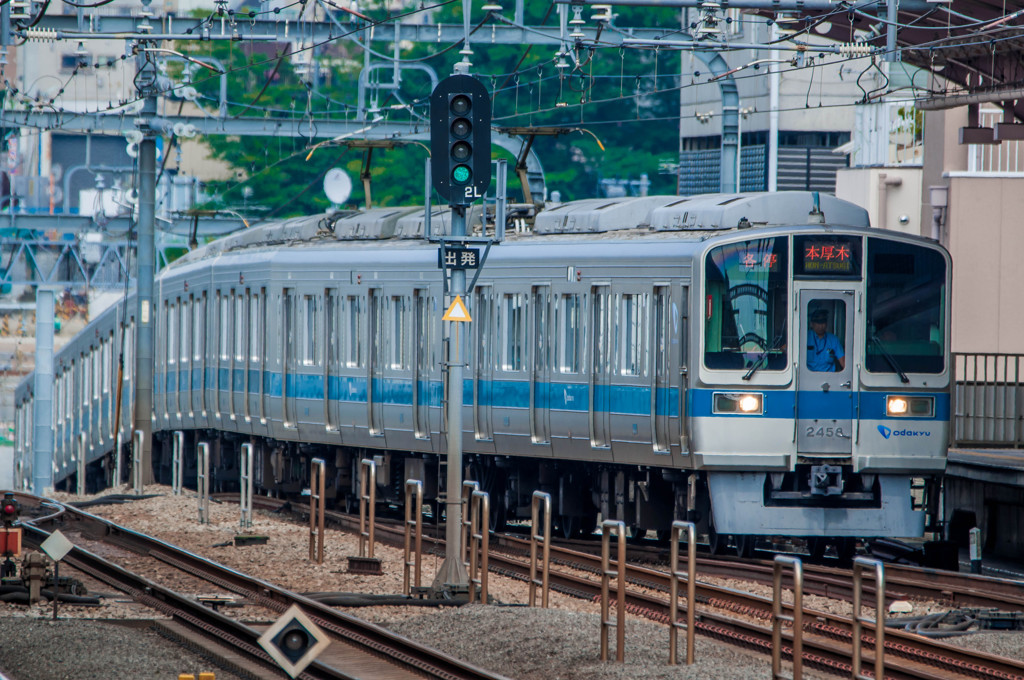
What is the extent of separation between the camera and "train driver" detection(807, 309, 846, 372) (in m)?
16.1

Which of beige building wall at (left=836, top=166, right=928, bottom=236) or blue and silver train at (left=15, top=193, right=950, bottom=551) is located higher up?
beige building wall at (left=836, top=166, right=928, bottom=236)

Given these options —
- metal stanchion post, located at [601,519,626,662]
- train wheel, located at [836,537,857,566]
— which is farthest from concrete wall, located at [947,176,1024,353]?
metal stanchion post, located at [601,519,626,662]

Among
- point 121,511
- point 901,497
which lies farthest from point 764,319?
point 121,511

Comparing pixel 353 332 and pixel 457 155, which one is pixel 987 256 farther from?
pixel 457 155

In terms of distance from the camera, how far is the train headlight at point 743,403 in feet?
52.1

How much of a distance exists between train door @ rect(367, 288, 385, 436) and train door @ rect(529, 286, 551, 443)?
317cm

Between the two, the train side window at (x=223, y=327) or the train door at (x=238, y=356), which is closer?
the train door at (x=238, y=356)

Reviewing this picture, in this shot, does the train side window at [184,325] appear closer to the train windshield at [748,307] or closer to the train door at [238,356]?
the train door at [238,356]

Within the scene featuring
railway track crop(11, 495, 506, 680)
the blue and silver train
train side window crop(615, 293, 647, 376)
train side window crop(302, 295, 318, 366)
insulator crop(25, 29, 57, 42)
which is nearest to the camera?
railway track crop(11, 495, 506, 680)

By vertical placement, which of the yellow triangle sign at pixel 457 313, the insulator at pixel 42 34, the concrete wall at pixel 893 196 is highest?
the insulator at pixel 42 34

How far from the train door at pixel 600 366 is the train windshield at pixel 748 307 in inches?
61.9

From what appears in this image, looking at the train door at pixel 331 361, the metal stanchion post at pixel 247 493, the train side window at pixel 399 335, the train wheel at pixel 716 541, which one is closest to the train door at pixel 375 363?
the train side window at pixel 399 335

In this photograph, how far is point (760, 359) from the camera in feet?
52.1

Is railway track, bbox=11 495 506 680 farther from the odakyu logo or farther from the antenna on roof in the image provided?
the antenna on roof
